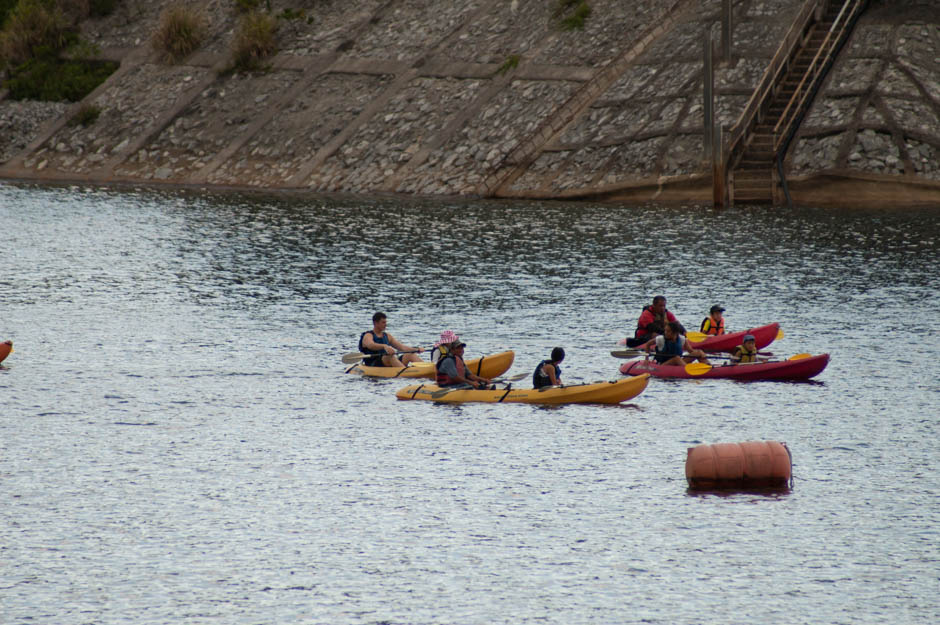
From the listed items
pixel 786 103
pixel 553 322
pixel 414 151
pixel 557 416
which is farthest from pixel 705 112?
pixel 557 416

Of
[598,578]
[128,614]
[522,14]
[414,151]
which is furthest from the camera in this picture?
[522,14]

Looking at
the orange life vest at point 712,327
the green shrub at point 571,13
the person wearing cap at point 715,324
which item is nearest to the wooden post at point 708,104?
the green shrub at point 571,13

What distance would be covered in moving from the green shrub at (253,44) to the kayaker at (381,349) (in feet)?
191

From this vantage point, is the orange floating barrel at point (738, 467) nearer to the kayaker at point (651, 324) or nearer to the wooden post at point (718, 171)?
the kayaker at point (651, 324)

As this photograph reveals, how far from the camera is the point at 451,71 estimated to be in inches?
3182

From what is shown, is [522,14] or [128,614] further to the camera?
[522,14]

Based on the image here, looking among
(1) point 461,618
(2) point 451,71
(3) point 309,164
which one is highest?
(2) point 451,71

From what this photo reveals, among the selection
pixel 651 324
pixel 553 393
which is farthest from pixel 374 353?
pixel 651 324

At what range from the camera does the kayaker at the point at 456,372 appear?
1300 inches

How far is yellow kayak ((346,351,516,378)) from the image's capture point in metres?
34.9

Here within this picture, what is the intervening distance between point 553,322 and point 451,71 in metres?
41.9

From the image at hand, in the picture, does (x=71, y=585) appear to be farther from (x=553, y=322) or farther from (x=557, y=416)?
(x=553, y=322)

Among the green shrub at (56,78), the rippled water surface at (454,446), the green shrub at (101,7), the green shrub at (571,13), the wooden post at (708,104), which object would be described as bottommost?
the rippled water surface at (454,446)

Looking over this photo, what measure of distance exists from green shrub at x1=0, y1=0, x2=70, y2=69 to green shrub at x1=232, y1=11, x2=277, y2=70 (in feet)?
66.1
